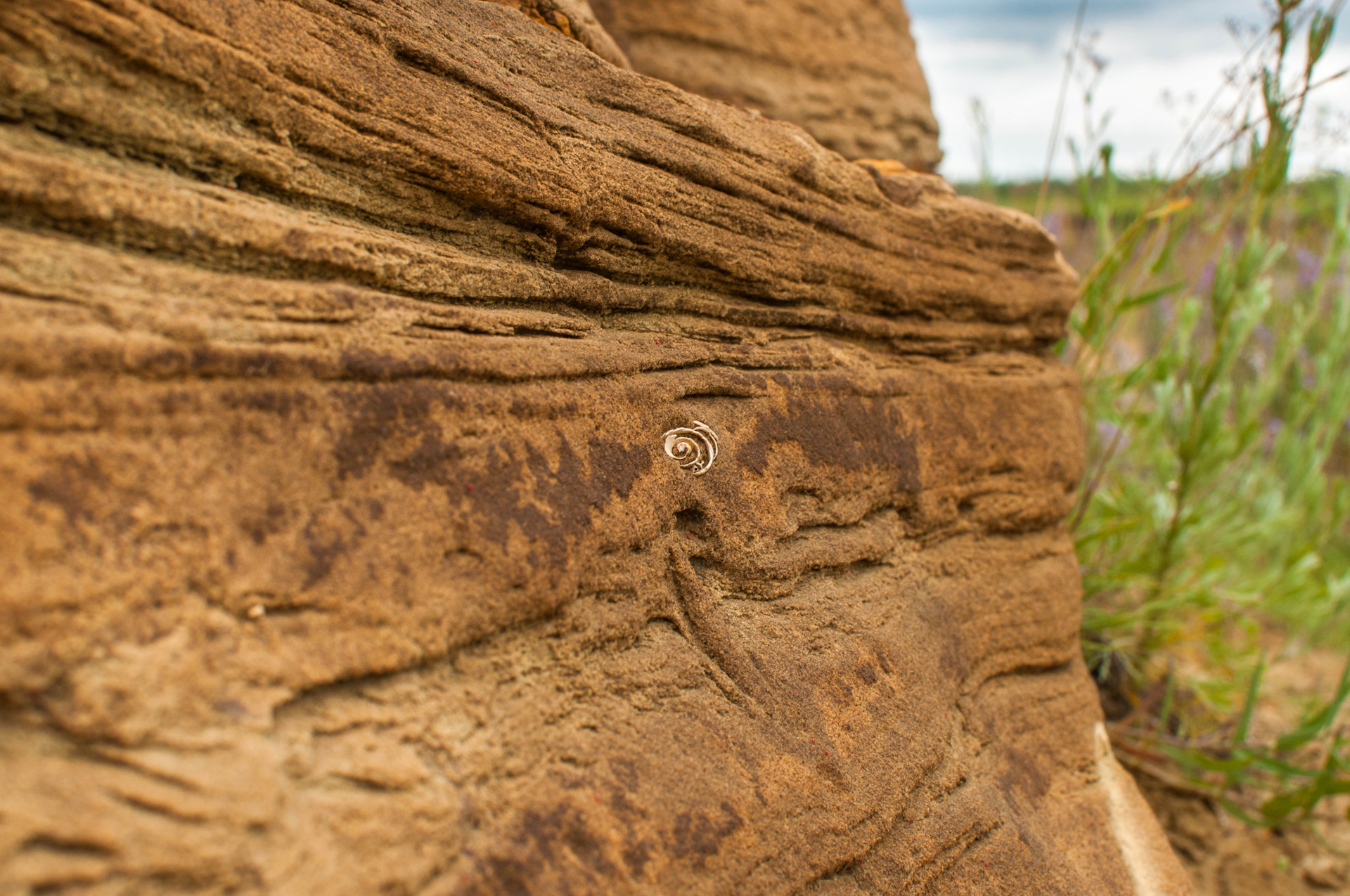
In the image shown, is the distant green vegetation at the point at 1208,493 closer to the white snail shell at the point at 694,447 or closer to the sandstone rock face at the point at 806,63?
the sandstone rock face at the point at 806,63

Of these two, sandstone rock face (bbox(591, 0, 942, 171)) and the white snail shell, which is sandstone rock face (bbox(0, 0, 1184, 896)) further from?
sandstone rock face (bbox(591, 0, 942, 171))

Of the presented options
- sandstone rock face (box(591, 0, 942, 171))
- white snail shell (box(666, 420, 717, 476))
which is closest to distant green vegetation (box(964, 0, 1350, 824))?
sandstone rock face (box(591, 0, 942, 171))

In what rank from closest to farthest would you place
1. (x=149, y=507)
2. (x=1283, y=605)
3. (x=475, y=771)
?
(x=149, y=507)
(x=475, y=771)
(x=1283, y=605)

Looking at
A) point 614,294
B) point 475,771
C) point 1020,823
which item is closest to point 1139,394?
point 1020,823

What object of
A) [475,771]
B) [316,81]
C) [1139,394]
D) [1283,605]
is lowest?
[1283,605]

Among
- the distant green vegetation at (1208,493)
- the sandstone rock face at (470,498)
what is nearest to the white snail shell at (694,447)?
the sandstone rock face at (470,498)

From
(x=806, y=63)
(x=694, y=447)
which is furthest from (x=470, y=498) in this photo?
(x=806, y=63)

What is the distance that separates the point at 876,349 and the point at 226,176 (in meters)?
1.45

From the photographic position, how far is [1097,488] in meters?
3.36

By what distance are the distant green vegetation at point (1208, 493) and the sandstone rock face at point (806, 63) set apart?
0.78 metres

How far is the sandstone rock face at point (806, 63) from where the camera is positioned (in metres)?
3.18

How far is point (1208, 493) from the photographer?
10.5 feet

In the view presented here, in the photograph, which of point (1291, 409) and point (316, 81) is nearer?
point (316, 81)

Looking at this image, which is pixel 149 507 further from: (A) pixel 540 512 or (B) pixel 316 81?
(B) pixel 316 81
